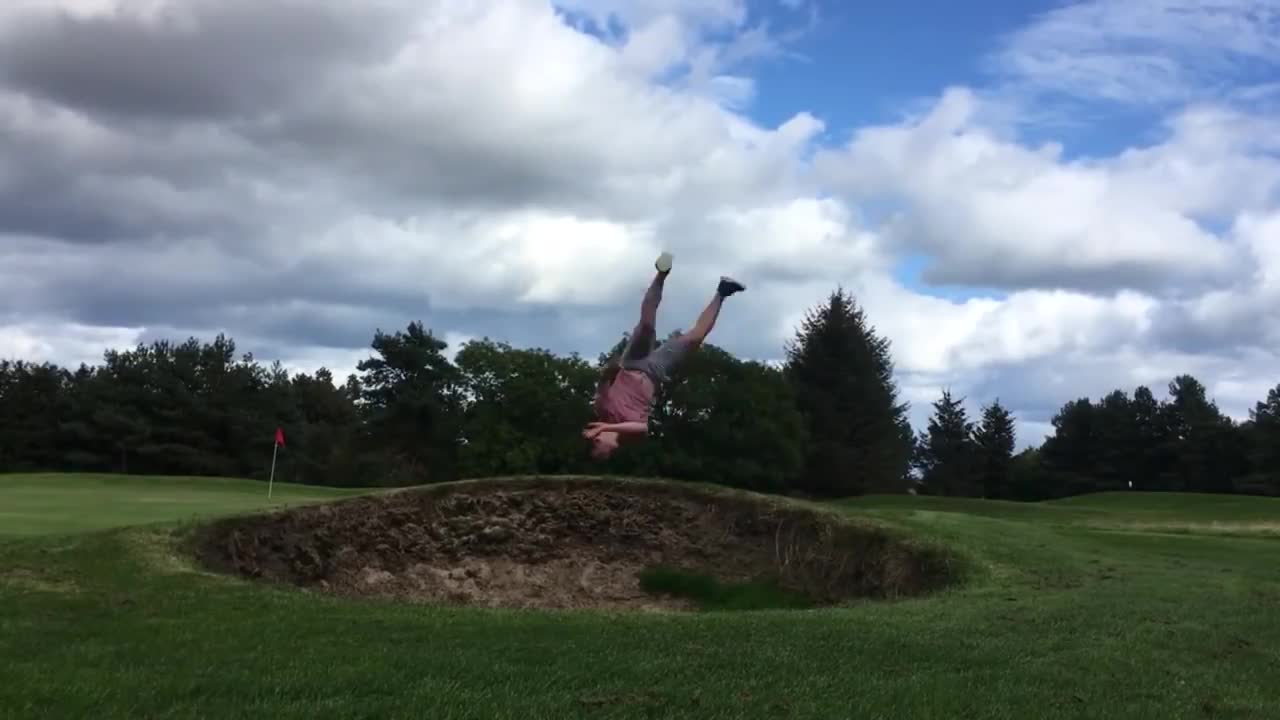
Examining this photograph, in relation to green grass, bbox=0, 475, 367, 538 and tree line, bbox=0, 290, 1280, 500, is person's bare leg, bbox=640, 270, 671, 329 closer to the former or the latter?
green grass, bbox=0, 475, 367, 538

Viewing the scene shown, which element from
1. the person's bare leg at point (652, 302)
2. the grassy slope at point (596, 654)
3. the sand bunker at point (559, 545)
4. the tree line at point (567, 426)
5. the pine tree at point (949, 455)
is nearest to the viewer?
the grassy slope at point (596, 654)

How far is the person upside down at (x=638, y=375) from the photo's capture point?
923cm

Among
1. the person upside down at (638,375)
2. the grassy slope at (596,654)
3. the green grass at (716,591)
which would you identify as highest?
the person upside down at (638,375)

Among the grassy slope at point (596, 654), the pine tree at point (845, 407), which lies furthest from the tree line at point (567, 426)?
the grassy slope at point (596, 654)

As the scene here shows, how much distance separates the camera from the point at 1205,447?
248ft

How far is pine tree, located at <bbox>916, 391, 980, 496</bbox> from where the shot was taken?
8025 centimetres

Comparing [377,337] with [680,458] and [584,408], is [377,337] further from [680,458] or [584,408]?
[680,458]

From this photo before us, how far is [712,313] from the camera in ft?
30.7

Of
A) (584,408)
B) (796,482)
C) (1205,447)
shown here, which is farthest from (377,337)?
(1205,447)

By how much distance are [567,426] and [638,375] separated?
151ft

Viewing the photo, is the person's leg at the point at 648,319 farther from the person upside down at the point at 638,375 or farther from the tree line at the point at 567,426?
the tree line at the point at 567,426

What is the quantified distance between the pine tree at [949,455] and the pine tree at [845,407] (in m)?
17.9

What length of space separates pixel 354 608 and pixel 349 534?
696 cm

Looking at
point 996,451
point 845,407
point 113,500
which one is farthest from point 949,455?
point 113,500
